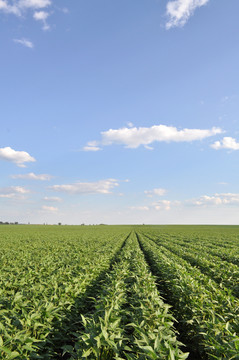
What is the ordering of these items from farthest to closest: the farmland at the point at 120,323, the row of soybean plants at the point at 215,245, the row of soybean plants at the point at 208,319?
the row of soybean plants at the point at 215,245
the row of soybean plants at the point at 208,319
the farmland at the point at 120,323

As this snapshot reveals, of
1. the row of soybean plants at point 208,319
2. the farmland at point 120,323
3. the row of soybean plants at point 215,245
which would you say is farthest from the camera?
the row of soybean plants at point 215,245

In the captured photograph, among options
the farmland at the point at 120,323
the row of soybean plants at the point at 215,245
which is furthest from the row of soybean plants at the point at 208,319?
the row of soybean plants at the point at 215,245

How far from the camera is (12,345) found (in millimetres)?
3506

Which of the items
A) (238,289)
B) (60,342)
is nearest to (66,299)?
(60,342)

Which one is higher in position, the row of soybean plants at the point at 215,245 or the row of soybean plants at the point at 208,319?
the row of soybean plants at the point at 208,319

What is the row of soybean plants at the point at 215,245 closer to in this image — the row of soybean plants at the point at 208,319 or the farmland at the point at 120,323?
the farmland at the point at 120,323

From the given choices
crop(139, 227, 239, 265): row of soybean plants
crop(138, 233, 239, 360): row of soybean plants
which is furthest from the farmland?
crop(139, 227, 239, 265): row of soybean plants

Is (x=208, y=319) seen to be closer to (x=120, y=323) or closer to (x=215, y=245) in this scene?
(x=120, y=323)

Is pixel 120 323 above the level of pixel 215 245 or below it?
above

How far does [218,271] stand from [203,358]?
6.60 meters

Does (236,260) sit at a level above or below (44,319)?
below

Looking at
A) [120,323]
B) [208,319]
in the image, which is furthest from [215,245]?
[120,323]

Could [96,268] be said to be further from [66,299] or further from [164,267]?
[66,299]

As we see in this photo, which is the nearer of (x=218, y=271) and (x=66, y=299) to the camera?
(x=66, y=299)
